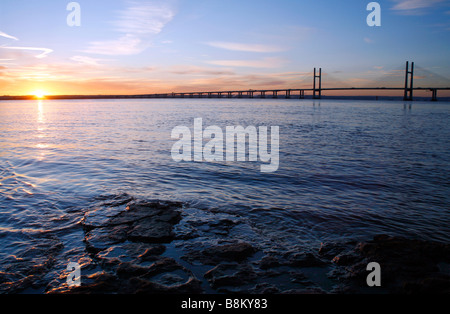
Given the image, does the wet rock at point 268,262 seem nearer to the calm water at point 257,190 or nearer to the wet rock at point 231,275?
the wet rock at point 231,275

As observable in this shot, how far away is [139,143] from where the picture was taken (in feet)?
50.2

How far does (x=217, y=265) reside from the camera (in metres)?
3.89

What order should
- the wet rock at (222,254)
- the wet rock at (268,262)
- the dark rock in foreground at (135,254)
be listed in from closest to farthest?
1. the dark rock in foreground at (135,254)
2. the wet rock at (268,262)
3. the wet rock at (222,254)

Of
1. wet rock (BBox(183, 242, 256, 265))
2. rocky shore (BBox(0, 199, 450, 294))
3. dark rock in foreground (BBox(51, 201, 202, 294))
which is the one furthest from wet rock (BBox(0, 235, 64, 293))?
wet rock (BBox(183, 242, 256, 265))

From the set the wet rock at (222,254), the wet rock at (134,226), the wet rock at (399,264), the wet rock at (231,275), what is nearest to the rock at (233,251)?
the wet rock at (222,254)

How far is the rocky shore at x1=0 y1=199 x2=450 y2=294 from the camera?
341cm

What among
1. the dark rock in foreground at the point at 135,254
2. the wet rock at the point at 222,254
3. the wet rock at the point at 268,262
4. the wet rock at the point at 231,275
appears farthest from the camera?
the wet rock at the point at 222,254

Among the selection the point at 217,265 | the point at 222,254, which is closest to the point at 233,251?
the point at 222,254

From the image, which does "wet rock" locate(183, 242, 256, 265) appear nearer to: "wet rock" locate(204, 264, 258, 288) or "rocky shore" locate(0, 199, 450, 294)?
"rocky shore" locate(0, 199, 450, 294)

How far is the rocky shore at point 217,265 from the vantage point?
341 cm

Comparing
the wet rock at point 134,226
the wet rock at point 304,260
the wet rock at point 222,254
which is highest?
the wet rock at point 134,226

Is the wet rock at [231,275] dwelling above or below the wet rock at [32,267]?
below
